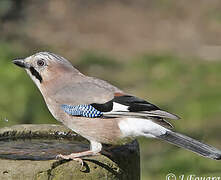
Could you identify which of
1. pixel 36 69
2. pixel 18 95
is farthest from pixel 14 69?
pixel 36 69

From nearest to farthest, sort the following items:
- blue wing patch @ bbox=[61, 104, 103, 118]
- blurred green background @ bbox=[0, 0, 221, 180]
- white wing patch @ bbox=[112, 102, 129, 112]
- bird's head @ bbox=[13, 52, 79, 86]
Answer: white wing patch @ bbox=[112, 102, 129, 112] → blue wing patch @ bbox=[61, 104, 103, 118] → bird's head @ bbox=[13, 52, 79, 86] → blurred green background @ bbox=[0, 0, 221, 180]

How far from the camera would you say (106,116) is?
5184 mm

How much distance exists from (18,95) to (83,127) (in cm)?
423

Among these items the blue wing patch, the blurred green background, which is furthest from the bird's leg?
the blurred green background

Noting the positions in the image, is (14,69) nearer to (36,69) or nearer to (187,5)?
(36,69)

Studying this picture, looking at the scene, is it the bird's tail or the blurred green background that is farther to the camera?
the blurred green background

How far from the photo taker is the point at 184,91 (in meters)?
10.7

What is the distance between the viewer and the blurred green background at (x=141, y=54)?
8938 mm

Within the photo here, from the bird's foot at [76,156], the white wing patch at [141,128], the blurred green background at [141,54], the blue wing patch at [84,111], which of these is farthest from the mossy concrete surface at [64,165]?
the blurred green background at [141,54]

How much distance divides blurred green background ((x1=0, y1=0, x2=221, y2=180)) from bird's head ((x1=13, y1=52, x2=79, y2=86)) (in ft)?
4.95

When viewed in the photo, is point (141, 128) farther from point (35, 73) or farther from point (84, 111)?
point (35, 73)

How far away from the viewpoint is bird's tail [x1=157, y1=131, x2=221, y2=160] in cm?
496

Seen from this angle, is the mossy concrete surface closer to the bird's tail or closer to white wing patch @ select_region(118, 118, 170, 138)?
white wing patch @ select_region(118, 118, 170, 138)

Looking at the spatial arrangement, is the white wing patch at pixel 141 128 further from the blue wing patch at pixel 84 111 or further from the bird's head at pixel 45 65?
the bird's head at pixel 45 65
